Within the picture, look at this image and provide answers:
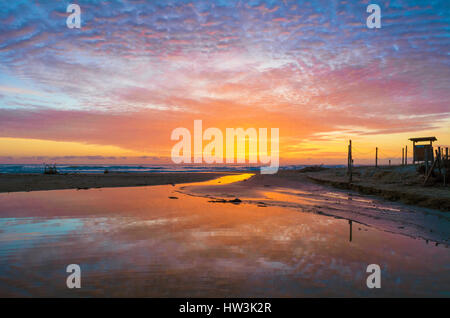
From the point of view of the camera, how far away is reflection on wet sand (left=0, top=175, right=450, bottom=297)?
17.8ft

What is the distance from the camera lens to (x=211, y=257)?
7.23m

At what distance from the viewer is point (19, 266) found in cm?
644

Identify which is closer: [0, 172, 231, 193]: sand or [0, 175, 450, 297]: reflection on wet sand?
[0, 175, 450, 297]: reflection on wet sand

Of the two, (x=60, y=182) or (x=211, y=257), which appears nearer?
(x=211, y=257)

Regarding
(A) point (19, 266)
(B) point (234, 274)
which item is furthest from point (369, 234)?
(A) point (19, 266)

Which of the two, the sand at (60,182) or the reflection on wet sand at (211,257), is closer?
the reflection on wet sand at (211,257)

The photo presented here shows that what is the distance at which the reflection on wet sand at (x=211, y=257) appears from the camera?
543cm
